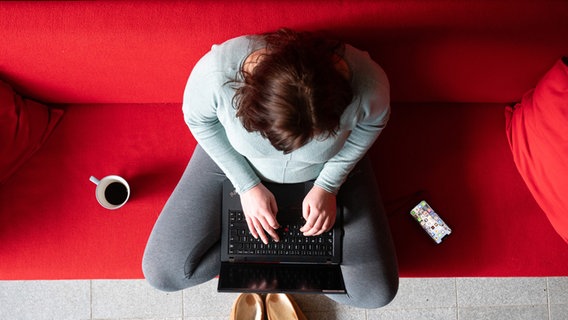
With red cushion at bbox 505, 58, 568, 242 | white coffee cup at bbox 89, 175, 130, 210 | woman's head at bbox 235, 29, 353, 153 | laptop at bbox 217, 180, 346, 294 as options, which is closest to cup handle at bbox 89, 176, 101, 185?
white coffee cup at bbox 89, 175, 130, 210

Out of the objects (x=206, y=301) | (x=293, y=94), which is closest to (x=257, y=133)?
(x=293, y=94)

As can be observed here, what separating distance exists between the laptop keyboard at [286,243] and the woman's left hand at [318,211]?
0.04m

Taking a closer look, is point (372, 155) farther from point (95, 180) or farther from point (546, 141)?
point (95, 180)

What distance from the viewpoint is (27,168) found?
1406mm

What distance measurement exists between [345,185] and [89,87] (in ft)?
2.71

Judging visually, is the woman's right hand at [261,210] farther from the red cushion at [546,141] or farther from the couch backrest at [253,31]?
the red cushion at [546,141]

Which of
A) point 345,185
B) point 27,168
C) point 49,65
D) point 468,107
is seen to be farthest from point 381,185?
point 27,168

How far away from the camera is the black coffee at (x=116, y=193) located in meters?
1.36

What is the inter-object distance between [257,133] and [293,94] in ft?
0.77

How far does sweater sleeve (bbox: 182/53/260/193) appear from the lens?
0.95 metres

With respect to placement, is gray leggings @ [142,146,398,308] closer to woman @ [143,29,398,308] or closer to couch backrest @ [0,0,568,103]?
woman @ [143,29,398,308]

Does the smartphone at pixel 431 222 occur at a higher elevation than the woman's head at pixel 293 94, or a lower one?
lower

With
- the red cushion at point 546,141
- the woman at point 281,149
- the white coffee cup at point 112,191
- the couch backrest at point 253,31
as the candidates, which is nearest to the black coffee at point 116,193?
the white coffee cup at point 112,191

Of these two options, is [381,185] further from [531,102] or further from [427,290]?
[427,290]
